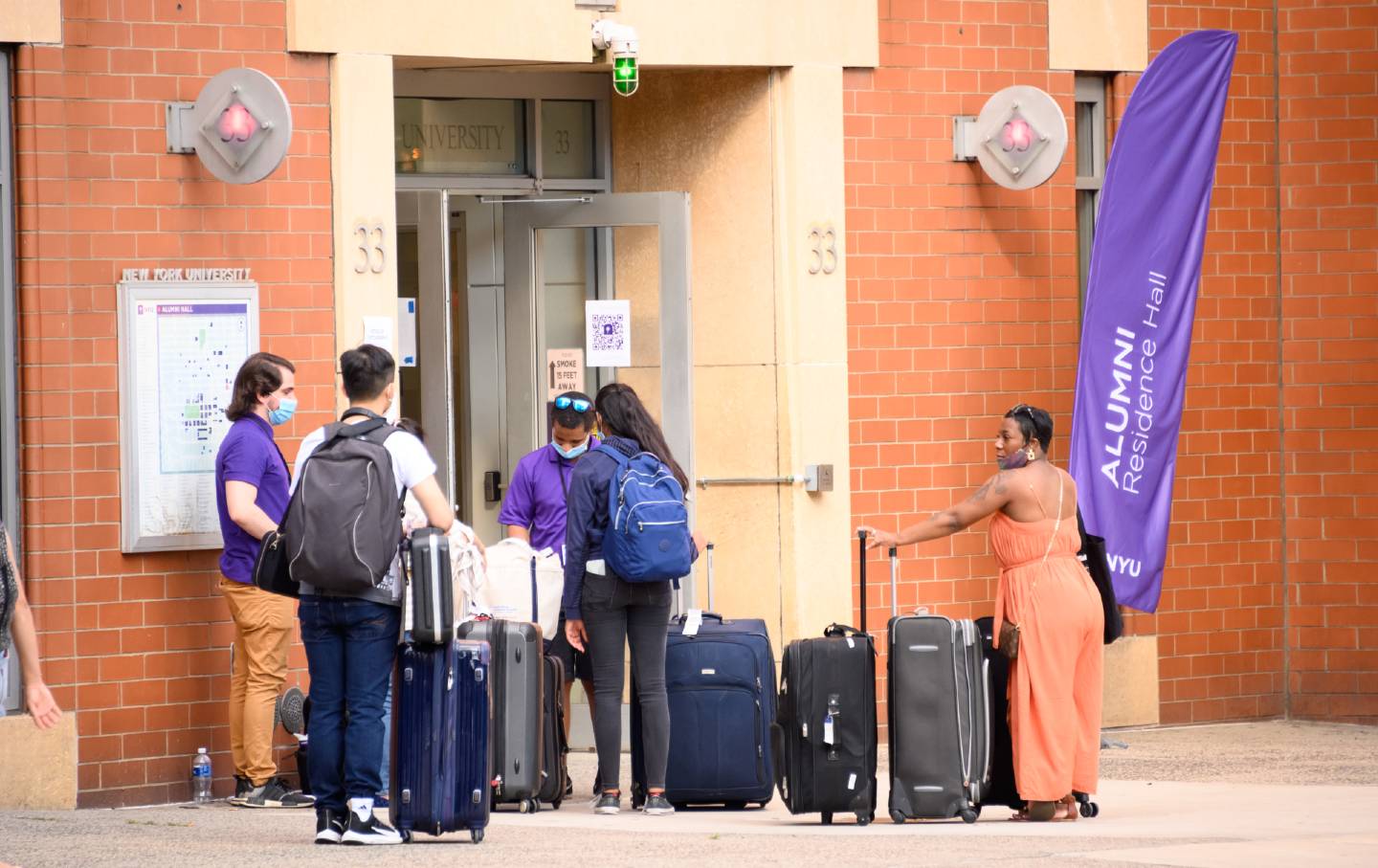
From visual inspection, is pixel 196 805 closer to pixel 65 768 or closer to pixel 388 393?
pixel 65 768

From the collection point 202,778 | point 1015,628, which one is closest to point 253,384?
point 202,778

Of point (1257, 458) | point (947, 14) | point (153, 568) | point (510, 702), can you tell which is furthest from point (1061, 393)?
point (153, 568)

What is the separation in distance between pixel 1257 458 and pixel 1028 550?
13.0ft

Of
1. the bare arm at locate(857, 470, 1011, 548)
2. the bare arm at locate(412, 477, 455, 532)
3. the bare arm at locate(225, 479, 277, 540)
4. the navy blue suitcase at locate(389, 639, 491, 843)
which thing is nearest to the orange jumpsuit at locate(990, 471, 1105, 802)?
the bare arm at locate(857, 470, 1011, 548)

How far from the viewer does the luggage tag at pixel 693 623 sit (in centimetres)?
945

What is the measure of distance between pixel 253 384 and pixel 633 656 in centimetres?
202

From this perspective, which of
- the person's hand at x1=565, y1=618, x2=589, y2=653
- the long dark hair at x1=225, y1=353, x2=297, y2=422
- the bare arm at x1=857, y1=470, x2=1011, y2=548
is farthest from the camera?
the long dark hair at x1=225, y1=353, x2=297, y2=422

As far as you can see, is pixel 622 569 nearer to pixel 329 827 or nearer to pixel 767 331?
pixel 329 827

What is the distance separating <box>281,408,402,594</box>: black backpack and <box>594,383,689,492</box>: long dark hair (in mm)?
1699

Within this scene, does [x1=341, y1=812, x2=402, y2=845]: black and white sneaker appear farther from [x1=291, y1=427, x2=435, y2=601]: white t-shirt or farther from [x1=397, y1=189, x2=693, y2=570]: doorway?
[x1=397, y1=189, x2=693, y2=570]: doorway

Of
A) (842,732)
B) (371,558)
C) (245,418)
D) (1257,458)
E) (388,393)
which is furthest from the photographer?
(1257,458)

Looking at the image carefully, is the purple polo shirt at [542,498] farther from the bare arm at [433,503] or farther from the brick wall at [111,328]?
the bare arm at [433,503]

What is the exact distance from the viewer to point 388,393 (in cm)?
807

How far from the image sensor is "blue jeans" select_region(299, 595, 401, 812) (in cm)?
760
